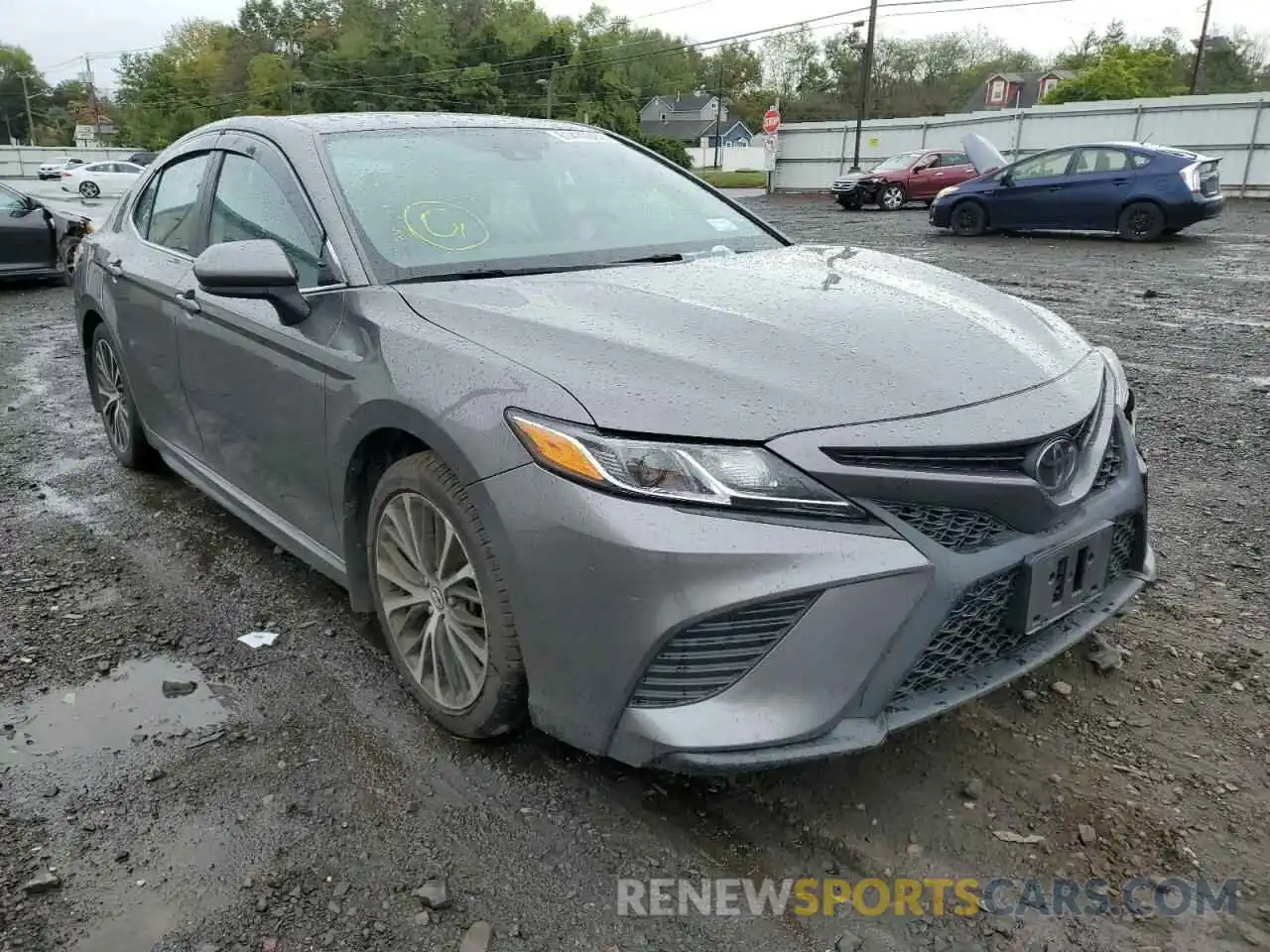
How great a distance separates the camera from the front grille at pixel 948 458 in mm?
1977

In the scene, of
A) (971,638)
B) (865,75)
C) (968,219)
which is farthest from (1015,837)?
(865,75)

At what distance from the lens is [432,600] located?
101 inches

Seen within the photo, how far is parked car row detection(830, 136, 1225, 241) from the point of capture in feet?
45.6

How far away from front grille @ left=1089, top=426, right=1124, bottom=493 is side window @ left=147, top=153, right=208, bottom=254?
3180 mm

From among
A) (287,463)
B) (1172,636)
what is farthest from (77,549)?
(1172,636)

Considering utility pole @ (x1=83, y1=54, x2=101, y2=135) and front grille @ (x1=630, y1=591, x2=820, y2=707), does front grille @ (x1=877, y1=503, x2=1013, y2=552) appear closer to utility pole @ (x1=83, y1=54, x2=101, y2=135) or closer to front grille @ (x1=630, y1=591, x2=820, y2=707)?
front grille @ (x1=630, y1=591, x2=820, y2=707)

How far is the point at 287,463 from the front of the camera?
9.89ft

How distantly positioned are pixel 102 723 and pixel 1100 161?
15.4m

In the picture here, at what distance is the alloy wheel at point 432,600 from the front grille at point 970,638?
3.26ft

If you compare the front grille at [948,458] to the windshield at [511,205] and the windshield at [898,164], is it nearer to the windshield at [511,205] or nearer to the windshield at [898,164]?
the windshield at [511,205]

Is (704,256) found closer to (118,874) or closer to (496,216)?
(496,216)

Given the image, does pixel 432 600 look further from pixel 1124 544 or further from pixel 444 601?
pixel 1124 544

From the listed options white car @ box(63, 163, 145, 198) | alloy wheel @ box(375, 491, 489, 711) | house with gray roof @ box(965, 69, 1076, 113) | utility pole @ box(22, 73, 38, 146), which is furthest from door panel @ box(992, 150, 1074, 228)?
utility pole @ box(22, 73, 38, 146)

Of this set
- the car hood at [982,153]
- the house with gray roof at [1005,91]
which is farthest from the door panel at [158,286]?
the house with gray roof at [1005,91]
